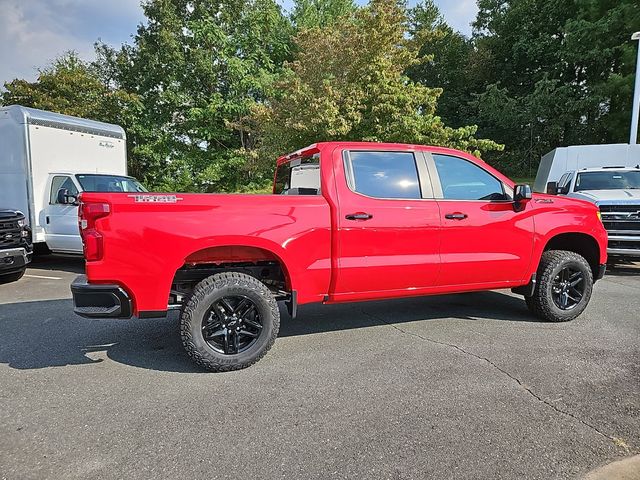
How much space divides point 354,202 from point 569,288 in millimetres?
2959

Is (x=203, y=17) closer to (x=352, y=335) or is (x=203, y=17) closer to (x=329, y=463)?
(x=352, y=335)

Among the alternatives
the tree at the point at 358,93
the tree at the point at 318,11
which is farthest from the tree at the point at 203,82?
the tree at the point at 358,93

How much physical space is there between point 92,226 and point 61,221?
5.94m

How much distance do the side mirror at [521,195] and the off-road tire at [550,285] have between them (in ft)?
2.77

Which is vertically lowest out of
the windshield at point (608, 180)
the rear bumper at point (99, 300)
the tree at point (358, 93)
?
the rear bumper at point (99, 300)

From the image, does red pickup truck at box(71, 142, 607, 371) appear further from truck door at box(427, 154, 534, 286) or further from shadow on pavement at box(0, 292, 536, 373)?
shadow on pavement at box(0, 292, 536, 373)

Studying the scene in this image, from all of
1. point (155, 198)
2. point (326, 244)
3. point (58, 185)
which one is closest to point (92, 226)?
point (155, 198)

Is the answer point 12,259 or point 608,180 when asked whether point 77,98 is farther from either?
point 608,180

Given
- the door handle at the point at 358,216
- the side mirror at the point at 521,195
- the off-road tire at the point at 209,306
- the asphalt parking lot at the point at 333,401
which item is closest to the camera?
the asphalt parking lot at the point at 333,401

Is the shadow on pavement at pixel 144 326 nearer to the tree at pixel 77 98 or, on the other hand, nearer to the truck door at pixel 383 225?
the truck door at pixel 383 225

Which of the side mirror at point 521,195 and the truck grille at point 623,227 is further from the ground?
the side mirror at point 521,195

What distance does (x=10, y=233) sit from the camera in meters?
7.02

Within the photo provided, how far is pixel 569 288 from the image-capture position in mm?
5086

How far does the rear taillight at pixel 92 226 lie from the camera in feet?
10.9
